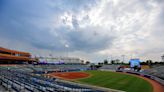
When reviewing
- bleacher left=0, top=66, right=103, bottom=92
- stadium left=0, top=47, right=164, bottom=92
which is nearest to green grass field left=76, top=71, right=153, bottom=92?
stadium left=0, top=47, right=164, bottom=92

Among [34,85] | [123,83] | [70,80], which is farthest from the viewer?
[70,80]

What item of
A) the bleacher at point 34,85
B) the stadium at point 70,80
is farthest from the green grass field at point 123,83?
the bleacher at point 34,85

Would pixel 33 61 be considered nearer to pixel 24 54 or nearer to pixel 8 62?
pixel 24 54

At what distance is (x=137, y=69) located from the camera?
2525 inches

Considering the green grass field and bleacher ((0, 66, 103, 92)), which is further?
the green grass field

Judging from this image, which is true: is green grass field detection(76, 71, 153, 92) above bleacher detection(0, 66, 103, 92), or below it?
below

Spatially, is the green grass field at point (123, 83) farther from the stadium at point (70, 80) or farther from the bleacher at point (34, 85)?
the bleacher at point (34, 85)

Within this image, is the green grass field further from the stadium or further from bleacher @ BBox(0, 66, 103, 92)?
bleacher @ BBox(0, 66, 103, 92)

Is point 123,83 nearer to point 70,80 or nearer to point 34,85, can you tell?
point 70,80

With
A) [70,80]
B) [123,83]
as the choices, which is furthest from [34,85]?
[70,80]

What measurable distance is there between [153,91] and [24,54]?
66.2 m

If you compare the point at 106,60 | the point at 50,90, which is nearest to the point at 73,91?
the point at 50,90

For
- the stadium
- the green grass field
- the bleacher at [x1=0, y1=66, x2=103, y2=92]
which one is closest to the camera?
the bleacher at [x1=0, y1=66, x2=103, y2=92]

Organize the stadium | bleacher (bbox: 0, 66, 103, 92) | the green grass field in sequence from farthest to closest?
the green grass field, the stadium, bleacher (bbox: 0, 66, 103, 92)
